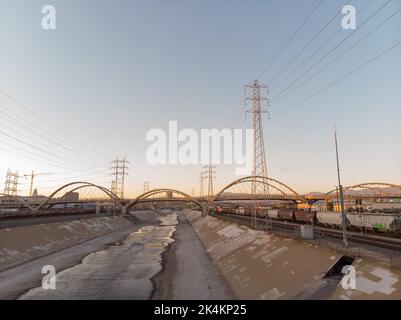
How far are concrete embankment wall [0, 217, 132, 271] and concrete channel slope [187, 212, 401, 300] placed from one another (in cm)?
2942

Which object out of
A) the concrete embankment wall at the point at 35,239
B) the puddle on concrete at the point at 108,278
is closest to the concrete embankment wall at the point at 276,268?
the puddle on concrete at the point at 108,278

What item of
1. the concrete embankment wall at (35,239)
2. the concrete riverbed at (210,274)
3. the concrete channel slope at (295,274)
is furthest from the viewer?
the concrete embankment wall at (35,239)

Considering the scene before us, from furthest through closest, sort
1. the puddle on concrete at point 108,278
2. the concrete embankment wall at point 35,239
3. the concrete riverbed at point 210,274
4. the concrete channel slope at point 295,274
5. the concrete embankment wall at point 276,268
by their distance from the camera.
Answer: the concrete embankment wall at point 35,239 → the puddle on concrete at point 108,278 → the concrete embankment wall at point 276,268 → the concrete riverbed at point 210,274 → the concrete channel slope at point 295,274

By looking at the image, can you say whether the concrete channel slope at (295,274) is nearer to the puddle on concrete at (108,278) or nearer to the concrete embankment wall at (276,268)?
the concrete embankment wall at (276,268)

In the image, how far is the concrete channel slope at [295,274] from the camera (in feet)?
63.3

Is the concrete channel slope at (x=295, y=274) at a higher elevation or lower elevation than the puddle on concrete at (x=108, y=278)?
higher

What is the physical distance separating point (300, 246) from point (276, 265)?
13.1 feet

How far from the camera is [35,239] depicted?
57906 millimetres

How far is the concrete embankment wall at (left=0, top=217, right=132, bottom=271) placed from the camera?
45.7 meters

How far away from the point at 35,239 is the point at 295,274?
165ft

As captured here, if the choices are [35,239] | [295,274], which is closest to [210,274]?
[295,274]

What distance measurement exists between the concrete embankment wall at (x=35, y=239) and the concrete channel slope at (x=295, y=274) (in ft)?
96.5

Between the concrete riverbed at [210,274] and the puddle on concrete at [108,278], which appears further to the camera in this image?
the puddle on concrete at [108,278]

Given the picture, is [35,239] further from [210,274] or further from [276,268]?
[276,268]
